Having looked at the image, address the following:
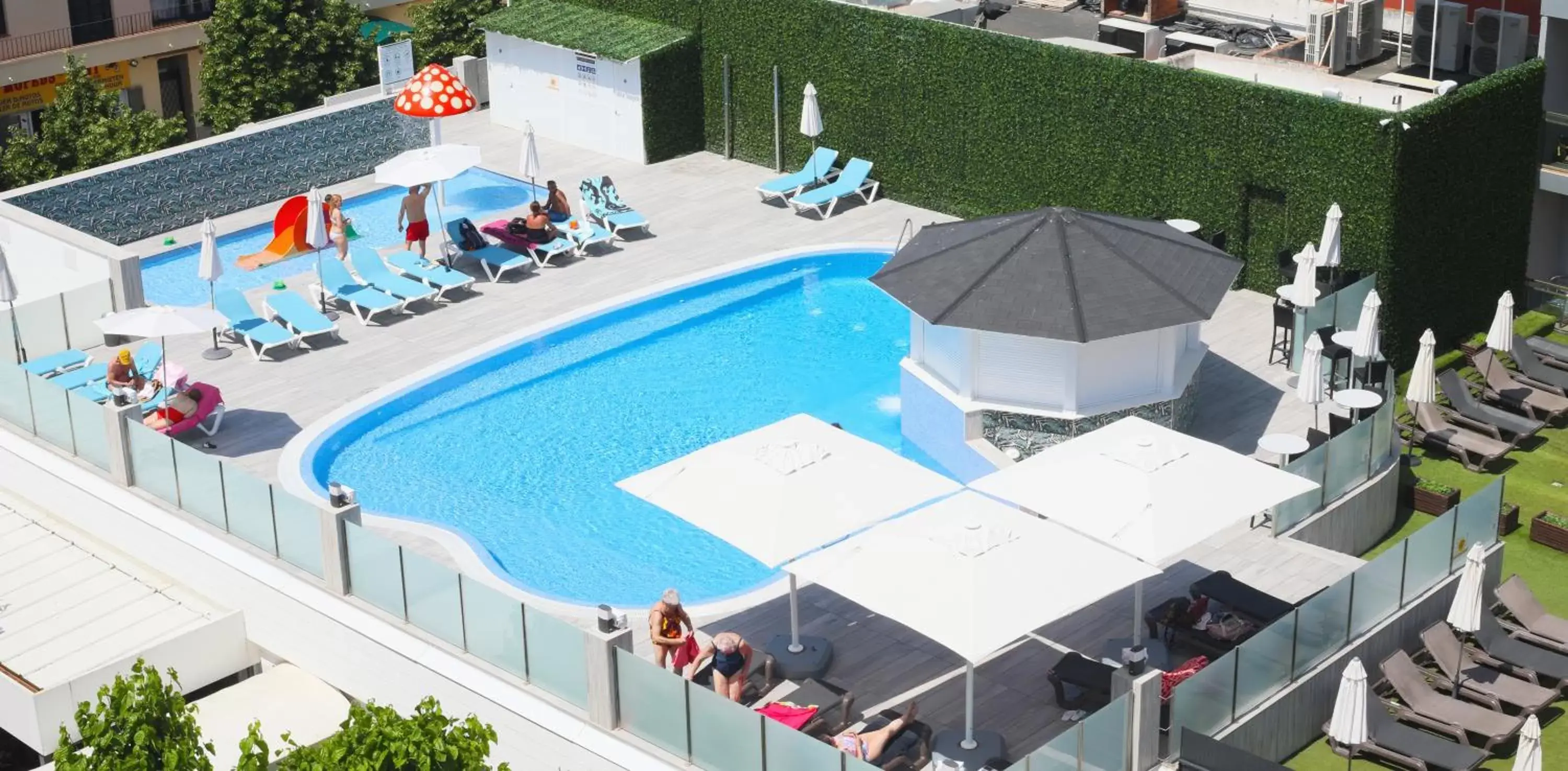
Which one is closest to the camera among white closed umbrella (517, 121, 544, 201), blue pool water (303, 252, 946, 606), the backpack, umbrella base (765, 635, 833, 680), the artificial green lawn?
umbrella base (765, 635, 833, 680)

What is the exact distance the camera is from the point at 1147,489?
18453 mm

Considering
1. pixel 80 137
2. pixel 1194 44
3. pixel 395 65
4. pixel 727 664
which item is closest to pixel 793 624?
pixel 727 664

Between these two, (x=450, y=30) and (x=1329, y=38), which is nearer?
(x=1329, y=38)

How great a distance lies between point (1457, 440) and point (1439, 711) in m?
6.10

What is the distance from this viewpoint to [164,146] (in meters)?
37.7

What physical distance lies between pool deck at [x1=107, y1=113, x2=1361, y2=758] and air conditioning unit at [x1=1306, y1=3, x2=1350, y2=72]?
576 cm

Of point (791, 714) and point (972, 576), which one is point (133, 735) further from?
point (972, 576)

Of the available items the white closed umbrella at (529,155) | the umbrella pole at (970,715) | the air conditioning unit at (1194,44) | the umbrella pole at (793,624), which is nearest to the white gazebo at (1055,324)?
the umbrella pole at (793,624)

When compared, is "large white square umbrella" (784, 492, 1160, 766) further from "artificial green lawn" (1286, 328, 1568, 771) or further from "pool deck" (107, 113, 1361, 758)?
"artificial green lawn" (1286, 328, 1568, 771)

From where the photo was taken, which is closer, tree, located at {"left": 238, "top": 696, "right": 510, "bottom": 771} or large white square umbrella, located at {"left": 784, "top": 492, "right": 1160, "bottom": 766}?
tree, located at {"left": 238, "top": 696, "right": 510, "bottom": 771}

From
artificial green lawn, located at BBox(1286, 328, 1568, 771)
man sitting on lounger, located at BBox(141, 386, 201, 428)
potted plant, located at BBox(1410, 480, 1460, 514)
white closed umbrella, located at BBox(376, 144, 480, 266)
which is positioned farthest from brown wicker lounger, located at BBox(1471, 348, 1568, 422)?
man sitting on lounger, located at BBox(141, 386, 201, 428)

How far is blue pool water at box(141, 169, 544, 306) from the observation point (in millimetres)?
29516

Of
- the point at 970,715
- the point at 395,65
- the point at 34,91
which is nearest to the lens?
the point at 970,715

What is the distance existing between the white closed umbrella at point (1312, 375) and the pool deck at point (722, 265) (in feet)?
3.79
